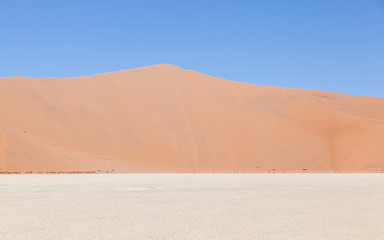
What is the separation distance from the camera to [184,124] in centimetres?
5738

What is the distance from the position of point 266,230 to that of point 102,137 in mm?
45969

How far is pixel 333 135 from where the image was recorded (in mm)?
58062

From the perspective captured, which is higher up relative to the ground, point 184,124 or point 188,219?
point 184,124

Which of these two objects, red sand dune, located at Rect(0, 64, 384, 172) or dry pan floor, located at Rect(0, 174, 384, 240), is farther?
red sand dune, located at Rect(0, 64, 384, 172)

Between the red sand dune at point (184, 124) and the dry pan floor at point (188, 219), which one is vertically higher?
the red sand dune at point (184, 124)

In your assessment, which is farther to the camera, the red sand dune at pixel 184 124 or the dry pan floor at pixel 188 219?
the red sand dune at pixel 184 124

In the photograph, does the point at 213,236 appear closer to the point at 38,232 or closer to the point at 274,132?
the point at 38,232

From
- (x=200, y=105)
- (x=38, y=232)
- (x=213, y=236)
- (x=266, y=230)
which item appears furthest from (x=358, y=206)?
(x=200, y=105)

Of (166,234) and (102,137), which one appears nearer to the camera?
(166,234)

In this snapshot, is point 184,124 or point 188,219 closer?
point 188,219

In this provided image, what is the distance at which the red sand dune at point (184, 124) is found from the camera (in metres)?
49.8

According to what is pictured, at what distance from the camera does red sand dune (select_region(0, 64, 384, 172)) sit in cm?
4978

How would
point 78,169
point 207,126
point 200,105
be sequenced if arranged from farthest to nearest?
1. point 200,105
2. point 207,126
3. point 78,169

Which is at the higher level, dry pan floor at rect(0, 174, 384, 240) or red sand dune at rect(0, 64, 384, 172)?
red sand dune at rect(0, 64, 384, 172)
